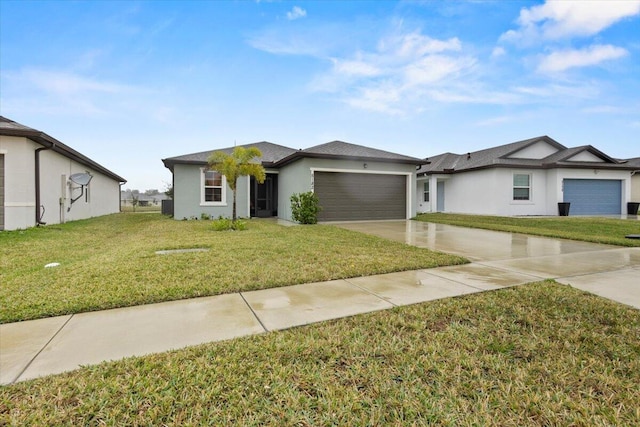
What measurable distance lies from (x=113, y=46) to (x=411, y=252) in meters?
13.8

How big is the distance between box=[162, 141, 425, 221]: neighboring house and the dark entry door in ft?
4.44

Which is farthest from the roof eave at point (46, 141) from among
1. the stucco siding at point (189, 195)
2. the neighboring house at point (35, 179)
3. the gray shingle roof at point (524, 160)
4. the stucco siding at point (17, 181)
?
the gray shingle roof at point (524, 160)

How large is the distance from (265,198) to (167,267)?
1232 cm

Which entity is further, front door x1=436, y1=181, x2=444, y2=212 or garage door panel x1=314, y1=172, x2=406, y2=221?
front door x1=436, y1=181, x2=444, y2=212

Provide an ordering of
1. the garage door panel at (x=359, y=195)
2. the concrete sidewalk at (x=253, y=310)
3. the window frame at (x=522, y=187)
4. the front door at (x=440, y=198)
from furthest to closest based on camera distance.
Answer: the front door at (x=440, y=198)
the window frame at (x=522, y=187)
the garage door panel at (x=359, y=195)
the concrete sidewalk at (x=253, y=310)

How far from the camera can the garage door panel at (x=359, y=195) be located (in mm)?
13578

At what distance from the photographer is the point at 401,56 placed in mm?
13961

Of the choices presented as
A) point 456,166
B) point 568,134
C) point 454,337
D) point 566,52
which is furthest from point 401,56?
point 568,134

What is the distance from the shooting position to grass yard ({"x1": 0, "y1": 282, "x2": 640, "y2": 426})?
171 centimetres

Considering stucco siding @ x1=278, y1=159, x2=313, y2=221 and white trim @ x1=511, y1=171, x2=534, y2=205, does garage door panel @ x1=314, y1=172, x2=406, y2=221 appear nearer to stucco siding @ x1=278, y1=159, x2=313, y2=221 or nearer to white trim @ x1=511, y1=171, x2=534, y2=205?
stucco siding @ x1=278, y1=159, x2=313, y2=221

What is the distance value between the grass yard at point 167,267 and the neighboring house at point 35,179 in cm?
222

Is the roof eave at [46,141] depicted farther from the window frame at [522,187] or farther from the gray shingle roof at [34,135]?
the window frame at [522,187]

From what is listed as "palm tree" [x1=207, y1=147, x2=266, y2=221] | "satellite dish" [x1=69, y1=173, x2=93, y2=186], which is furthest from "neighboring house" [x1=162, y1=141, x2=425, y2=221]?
"satellite dish" [x1=69, y1=173, x2=93, y2=186]

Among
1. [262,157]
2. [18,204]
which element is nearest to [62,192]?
[18,204]
